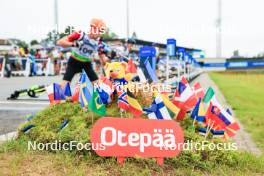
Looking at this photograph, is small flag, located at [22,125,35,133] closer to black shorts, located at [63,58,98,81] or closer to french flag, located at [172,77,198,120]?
french flag, located at [172,77,198,120]

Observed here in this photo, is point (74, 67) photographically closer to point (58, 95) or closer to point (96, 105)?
point (58, 95)

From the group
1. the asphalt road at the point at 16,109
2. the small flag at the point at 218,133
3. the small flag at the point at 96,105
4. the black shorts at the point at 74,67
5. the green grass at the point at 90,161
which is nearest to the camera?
the green grass at the point at 90,161

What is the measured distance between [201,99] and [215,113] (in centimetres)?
28

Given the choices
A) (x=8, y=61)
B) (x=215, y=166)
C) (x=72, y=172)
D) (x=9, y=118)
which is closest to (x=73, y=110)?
(x=72, y=172)

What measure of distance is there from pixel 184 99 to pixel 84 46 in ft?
8.30

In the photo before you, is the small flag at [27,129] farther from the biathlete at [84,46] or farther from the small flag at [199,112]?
the small flag at [199,112]

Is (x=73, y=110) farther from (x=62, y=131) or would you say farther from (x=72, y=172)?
(x=72, y=172)

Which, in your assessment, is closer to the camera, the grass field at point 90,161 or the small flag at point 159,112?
the grass field at point 90,161

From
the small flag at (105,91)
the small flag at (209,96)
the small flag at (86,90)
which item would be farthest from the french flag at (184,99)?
the small flag at (86,90)

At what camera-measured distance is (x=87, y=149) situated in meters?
4.08

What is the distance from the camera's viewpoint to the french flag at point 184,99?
4.71 m

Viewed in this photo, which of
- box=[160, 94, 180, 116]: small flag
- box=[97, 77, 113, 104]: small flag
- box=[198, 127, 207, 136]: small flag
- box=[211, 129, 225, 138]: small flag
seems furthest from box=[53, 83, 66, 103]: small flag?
box=[211, 129, 225, 138]: small flag

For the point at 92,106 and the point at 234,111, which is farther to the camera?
the point at 234,111

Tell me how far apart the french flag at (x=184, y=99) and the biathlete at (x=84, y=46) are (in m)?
1.96
